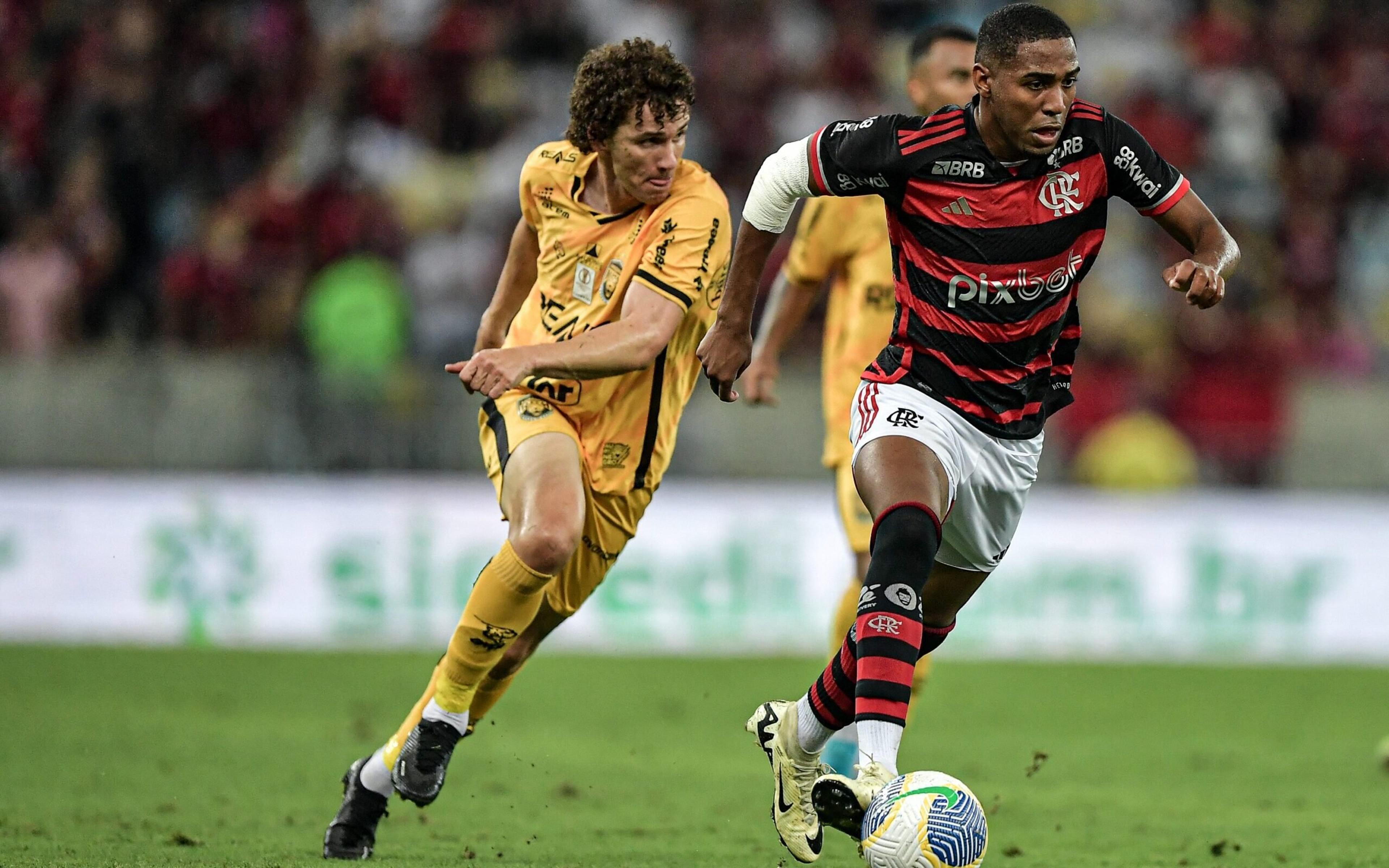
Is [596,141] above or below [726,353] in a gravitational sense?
above

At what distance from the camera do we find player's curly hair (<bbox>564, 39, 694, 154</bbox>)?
5.89m

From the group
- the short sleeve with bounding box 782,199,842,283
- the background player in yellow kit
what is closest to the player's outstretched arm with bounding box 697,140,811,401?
the background player in yellow kit

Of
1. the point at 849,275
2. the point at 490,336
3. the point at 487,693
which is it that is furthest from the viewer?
the point at 849,275

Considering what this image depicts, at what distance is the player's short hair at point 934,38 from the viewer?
730cm

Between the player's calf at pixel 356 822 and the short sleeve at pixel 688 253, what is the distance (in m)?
1.91

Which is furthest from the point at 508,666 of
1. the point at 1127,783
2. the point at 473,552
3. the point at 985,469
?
the point at 473,552

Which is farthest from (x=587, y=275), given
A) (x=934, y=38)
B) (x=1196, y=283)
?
(x=1196, y=283)


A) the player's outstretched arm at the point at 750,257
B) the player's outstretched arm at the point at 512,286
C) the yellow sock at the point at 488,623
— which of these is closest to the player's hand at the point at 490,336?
the player's outstretched arm at the point at 512,286

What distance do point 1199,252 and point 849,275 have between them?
8.28 ft

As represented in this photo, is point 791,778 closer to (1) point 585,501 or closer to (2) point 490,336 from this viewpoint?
(1) point 585,501

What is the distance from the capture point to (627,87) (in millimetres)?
5887

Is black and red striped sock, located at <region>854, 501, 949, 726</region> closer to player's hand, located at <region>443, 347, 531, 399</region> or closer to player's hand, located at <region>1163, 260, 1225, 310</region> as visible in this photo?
player's hand, located at <region>1163, 260, 1225, 310</region>

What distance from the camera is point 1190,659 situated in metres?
12.8

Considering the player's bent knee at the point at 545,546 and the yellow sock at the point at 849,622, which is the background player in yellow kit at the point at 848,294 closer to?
the yellow sock at the point at 849,622
